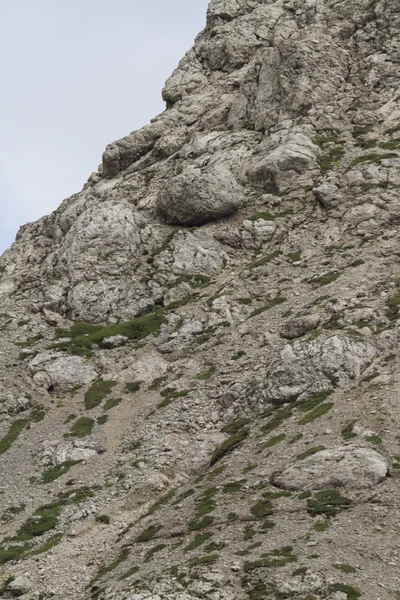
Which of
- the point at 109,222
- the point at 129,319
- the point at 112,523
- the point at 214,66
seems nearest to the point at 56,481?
the point at 112,523

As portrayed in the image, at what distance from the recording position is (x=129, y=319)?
301ft

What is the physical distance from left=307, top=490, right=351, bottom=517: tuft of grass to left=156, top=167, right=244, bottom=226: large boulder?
210 ft

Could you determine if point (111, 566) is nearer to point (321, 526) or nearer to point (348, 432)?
point (321, 526)

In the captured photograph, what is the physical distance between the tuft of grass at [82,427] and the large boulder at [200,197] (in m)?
44.9

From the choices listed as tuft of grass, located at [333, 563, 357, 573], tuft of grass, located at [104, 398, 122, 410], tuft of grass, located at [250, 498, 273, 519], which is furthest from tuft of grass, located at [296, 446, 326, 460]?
tuft of grass, located at [104, 398, 122, 410]

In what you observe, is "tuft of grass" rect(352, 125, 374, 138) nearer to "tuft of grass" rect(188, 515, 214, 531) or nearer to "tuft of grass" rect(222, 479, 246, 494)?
"tuft of grass" rect(222, 479, 246, 494)

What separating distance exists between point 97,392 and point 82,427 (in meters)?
7.17

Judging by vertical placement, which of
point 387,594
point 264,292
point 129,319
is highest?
point 129,319

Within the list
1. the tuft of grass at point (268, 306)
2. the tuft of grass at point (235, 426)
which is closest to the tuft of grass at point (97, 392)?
the tuft of grass at point (235, 426)

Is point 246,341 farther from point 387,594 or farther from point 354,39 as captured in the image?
point 354,39

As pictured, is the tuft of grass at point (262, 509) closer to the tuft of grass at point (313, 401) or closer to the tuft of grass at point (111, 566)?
the tuft of grass at point (111, 566)

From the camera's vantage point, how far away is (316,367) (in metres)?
63.1

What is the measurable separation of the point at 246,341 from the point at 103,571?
37260 millimetres

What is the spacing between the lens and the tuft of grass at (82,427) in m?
67.2
